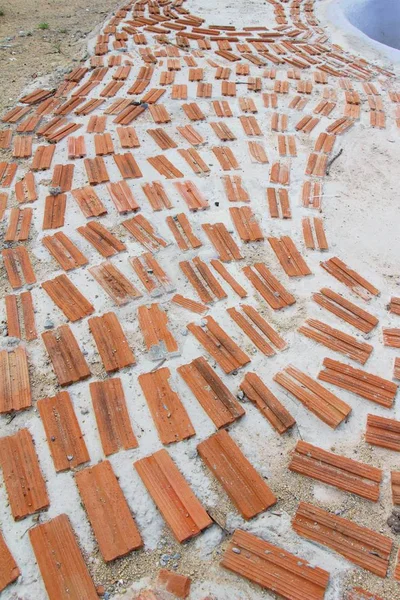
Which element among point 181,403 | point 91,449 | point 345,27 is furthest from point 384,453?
point 345,27

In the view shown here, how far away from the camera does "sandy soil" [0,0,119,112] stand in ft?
26.2

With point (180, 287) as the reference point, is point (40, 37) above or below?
above

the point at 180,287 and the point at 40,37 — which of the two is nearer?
the point at 180,287

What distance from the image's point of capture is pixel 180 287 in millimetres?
4508

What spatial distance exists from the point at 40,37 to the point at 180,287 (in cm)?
791

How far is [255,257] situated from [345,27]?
816 centimetres

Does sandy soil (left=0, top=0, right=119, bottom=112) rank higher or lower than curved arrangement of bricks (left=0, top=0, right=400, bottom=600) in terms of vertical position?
higher

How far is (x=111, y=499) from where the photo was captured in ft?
9.97

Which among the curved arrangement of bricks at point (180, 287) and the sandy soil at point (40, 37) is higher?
the sandy soil at point (40, 37)

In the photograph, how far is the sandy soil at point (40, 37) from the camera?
26.2ft

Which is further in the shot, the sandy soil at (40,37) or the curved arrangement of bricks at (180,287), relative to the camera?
the sandy soil at (40,37)

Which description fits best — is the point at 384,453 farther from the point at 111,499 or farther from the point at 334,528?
the point at 111,499

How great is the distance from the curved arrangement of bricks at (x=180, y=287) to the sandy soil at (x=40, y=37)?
A: 65cm

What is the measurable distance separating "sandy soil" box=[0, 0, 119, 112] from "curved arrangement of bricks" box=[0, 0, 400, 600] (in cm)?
65
